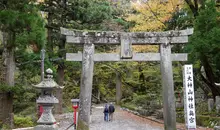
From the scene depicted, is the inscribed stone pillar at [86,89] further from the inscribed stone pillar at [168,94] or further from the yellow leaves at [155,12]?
the yellow leaves at [155,12]

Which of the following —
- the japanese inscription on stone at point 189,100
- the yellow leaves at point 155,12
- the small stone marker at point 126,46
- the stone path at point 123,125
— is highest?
the yellow leaves at point 155,12

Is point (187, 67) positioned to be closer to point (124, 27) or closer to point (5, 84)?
point (5, 84)

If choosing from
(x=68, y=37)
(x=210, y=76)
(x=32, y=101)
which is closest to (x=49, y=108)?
(x=68, y=37)

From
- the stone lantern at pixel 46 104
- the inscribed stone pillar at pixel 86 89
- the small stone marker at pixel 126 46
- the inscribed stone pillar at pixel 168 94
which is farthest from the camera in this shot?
the small stone marker at pixel 126 46

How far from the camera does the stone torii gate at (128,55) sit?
14195 mm

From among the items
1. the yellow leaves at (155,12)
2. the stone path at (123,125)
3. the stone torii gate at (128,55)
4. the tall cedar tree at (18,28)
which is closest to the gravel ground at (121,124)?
the stone path at (123,125)

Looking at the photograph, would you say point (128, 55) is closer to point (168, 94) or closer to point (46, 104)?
point (168, 94)

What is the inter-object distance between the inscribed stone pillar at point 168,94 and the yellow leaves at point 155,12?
24.1 feet

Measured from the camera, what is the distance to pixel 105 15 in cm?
2281

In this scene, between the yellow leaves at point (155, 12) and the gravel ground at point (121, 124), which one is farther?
the yellow leaves at point (155, 12)

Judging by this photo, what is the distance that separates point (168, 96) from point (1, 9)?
9.75 m

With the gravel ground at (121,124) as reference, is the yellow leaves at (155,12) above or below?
above

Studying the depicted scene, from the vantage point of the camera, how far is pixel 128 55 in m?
14.5

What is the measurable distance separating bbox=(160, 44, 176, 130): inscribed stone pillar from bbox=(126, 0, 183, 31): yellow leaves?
7.36 m
